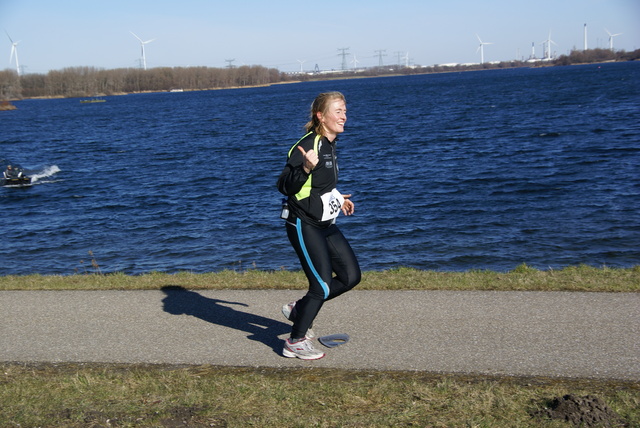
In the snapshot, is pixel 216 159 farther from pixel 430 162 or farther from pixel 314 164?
pixel 314 164

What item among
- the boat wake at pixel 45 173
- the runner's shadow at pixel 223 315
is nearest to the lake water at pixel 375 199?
the boat wake at pixel 45 173

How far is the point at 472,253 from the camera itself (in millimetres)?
15914

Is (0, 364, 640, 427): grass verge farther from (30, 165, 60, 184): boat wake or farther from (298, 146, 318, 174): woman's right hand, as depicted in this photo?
(30, 165, 60, 184): boat wake

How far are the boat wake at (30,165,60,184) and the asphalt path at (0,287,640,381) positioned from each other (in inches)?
1147

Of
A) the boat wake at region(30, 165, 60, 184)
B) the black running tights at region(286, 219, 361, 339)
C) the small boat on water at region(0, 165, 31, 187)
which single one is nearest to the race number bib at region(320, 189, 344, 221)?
the black running tights at region(286, 219, 361, 339)

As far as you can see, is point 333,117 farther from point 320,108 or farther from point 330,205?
point 330,205

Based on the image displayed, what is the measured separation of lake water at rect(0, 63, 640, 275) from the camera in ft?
53.9

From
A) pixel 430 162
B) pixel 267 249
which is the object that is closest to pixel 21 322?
pixel 267 249

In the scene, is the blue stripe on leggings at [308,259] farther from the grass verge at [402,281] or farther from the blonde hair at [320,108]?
the grass verge at [402,281]

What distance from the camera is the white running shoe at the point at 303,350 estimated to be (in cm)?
562

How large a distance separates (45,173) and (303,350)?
35075 mm

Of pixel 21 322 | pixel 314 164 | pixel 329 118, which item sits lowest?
pixel 21 322

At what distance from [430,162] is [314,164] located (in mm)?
27812

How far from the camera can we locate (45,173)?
3734cm
